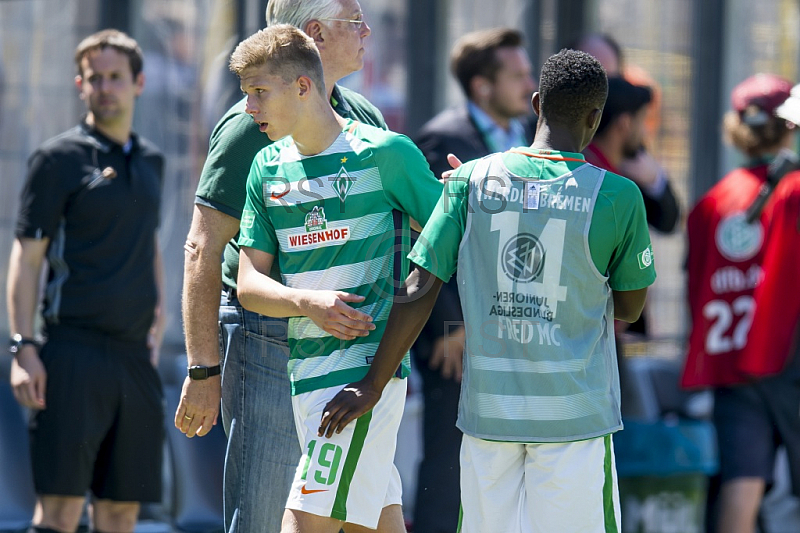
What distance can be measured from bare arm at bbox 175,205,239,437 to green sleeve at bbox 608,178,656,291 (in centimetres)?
104

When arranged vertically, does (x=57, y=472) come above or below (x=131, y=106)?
below

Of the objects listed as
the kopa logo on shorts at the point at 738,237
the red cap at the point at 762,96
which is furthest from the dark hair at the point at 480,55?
the kopa logo on shorts at the point at 738,237

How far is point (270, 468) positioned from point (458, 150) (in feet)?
6.70

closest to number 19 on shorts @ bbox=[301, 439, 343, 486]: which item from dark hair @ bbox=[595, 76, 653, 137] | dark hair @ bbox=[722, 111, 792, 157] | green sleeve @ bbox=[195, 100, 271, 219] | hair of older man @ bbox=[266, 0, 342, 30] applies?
green sleeve @ bbox=[195, 100, 271, 219]

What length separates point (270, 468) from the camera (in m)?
3.30

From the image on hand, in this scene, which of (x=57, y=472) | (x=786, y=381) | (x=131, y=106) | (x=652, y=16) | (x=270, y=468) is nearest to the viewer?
(x=270, y=468)

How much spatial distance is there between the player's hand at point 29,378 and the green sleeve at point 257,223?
164 cm

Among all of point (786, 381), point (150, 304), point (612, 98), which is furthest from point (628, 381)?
point (150, 304)

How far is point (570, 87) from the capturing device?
3.02 m

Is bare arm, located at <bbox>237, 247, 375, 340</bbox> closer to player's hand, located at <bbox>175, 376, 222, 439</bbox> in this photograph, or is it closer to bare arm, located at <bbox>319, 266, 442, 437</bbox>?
bare arm, located at <bbox>319, 266, 442, 437</bbox>

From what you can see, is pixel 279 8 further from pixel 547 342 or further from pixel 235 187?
pixel 547 342

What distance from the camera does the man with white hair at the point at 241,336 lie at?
3.31 meters

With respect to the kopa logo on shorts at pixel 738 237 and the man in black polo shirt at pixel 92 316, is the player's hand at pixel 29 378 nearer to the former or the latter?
the man in black polo shirt at pixel 92 316

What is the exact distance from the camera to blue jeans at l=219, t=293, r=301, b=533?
330 centimetres
